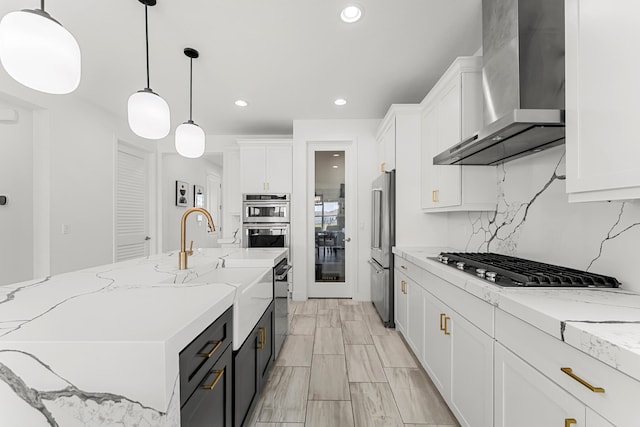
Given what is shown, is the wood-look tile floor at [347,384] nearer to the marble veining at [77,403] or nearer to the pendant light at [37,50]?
the marble veining at [77,403]

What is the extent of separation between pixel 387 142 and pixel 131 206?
393 centimetres

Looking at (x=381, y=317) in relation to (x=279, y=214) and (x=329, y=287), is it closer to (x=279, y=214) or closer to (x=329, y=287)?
(x=329, y=287)

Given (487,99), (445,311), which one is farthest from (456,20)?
(445,311)

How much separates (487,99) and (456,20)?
0.74 meters

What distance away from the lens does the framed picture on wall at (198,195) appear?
6094 mm

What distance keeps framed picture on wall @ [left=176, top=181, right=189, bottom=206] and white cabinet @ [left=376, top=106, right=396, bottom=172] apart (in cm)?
382

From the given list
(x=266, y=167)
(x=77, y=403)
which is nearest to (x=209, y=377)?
(x=77, y=403)

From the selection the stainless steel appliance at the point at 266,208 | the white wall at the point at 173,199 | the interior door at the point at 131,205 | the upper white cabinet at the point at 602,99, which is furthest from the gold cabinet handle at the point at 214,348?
the white wall at the point at 173,199

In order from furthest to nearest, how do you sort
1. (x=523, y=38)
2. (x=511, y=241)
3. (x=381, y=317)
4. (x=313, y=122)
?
1. (x=313, y=122)
2. (x=381, y=317)
3. (x=511, y=241)
4. (x=523, y=38)

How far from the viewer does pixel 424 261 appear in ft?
6.82

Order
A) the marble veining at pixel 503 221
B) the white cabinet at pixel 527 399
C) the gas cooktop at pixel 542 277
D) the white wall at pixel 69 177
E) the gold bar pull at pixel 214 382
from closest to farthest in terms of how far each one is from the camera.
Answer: the white cabinet at pixel 527 399 < the gold bar pull at pixel 214 382 < the gas cooktop at pixel 542 277 < the marble veining at pixel 503 221 < the white wall at pixel 69 177

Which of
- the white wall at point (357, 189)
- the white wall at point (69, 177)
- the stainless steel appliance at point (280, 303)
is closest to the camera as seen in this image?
the stainless steel appliance at point (280, 303)

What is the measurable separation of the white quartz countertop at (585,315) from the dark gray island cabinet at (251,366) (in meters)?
1.16

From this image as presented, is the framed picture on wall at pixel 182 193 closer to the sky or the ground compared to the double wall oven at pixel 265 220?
closer to the sky
